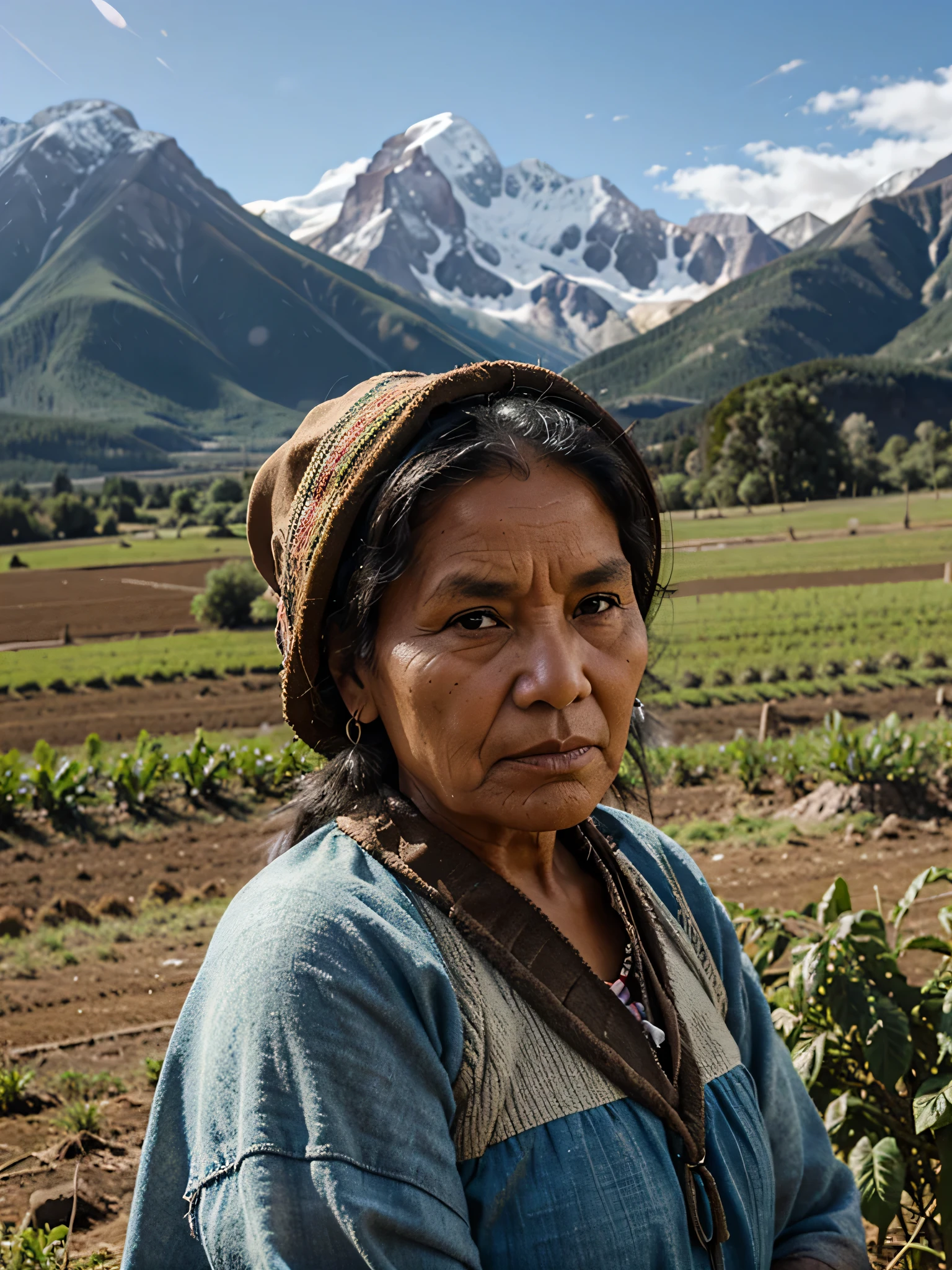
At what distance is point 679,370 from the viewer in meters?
8.49

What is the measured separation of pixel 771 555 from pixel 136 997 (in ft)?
21.3

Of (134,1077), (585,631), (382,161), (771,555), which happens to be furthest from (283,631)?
(771,555)

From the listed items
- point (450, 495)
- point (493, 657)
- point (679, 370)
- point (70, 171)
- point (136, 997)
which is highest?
point (70, 171)

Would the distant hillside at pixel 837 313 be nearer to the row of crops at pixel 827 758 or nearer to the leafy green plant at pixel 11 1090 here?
the row of crops at pixel 827 758

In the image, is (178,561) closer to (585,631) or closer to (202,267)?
(202,267)

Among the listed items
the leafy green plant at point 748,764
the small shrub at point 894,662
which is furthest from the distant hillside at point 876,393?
the leafy green plant at point 748,764

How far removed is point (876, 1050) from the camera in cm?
175

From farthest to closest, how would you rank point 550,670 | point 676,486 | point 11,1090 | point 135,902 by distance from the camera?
point 676,486 → point 135,902 → point 11,1090 → point 550,670

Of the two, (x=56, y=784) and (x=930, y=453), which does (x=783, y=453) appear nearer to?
(x=930, y=453)

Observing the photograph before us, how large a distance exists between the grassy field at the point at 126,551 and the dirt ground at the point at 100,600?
0.05 metres

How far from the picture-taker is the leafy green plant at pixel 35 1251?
6.57 ft

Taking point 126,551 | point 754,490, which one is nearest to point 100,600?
point 126,551

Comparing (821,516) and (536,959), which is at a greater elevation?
(821,516)

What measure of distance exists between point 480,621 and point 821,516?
26.0 ft
